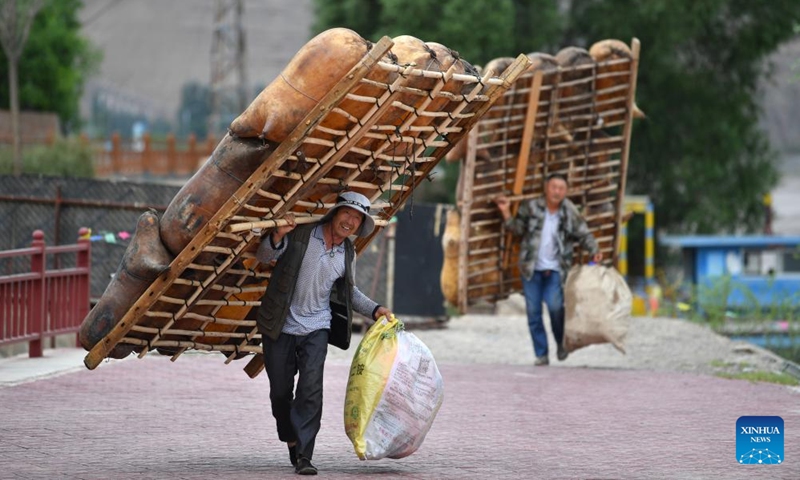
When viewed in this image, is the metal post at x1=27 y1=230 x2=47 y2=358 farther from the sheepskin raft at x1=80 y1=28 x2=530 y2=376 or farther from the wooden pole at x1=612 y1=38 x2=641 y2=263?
the wooden pole at x1=612 y1=38 x2=641 y2=263

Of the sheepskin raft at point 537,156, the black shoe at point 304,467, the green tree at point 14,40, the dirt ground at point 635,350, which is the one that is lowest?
the dirt ground at point 635,350

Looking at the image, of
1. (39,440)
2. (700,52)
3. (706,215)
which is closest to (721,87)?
(700,52)

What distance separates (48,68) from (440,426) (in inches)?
1993

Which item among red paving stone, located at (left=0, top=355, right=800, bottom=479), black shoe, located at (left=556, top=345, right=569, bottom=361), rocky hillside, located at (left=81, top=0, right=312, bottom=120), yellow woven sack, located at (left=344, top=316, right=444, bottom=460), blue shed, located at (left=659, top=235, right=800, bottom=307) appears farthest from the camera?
rocky hillside, located at (left=81, top=0, right=312, bottom=120)

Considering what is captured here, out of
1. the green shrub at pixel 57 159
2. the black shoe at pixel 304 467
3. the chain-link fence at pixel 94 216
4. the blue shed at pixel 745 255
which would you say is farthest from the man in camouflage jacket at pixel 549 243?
the green shrub at pixel 57 159

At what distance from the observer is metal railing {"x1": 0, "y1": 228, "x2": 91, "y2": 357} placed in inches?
564

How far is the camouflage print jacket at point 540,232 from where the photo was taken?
14.7 m

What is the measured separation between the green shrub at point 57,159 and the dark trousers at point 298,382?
3167 centimetres

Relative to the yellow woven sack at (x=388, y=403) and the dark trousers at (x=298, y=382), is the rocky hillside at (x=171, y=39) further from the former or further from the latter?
the yellow woven sack at (x=388, y=403)

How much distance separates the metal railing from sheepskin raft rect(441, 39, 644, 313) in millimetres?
4157

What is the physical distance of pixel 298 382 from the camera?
28.1 feet

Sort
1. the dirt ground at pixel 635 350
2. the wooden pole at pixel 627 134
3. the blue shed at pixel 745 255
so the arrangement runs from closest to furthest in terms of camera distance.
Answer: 1. the wooden pole at pixel 627 134
2. the dirt ground at pixel 635 350
3. the blue shed at pixel 745 255

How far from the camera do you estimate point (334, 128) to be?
8.52 meters

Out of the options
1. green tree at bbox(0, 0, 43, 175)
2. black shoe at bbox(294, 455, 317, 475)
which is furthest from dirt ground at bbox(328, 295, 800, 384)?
green tree at bbox(0, 0, 43, 175)
